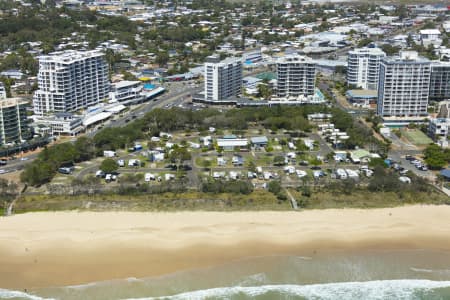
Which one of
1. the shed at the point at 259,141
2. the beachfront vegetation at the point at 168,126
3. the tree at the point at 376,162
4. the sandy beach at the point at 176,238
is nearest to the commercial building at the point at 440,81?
the beachfront vegetation at the point at 168,126

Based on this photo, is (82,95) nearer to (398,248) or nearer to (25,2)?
(398,248)

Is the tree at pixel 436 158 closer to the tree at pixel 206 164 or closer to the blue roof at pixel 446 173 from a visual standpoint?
the blue roof at pixel 446 173

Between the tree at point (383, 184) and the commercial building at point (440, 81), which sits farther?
the commercial building at point (440, 81)

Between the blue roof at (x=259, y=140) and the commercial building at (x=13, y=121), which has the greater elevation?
the commercial building at (x=13, y=121)

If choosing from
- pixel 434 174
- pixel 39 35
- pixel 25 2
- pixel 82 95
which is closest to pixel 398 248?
pixel 434 174

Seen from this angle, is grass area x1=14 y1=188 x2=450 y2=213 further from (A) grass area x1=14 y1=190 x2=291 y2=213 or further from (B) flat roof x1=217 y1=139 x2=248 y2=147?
(B) flat roof x1=217 y1=139 x2=248 y2=147

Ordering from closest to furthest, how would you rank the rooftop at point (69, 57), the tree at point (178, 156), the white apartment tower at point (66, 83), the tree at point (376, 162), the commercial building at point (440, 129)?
the tree at point (376, 162) < the tree at point (178, 156) < the commercial building at point (440, 129) < the white apartment tower at point (66, 83) < the rooftop at point (69, 57)

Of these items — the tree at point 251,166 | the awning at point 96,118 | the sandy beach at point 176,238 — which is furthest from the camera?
the awning at point 96,118
